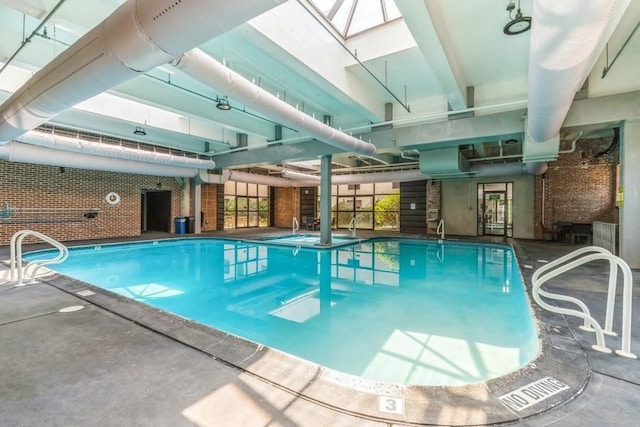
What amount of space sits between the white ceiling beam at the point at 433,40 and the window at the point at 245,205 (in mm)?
11396

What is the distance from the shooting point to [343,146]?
253 inches

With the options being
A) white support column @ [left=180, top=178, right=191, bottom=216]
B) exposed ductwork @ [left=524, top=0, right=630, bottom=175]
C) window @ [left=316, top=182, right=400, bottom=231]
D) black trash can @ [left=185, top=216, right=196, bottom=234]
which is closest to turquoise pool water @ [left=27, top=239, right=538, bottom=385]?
exposed ductwork @ [left=524, top=0, right=630, bottom=175]

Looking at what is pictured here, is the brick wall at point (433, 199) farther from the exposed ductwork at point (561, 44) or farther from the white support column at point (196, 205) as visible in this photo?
the white support column at point (196, 205)

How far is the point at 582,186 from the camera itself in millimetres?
9570

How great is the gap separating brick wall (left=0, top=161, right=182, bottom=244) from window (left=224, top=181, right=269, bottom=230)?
363 centimetres

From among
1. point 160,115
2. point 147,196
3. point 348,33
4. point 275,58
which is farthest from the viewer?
point 147,196

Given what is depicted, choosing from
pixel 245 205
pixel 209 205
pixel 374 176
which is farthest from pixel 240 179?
pixel 374 176

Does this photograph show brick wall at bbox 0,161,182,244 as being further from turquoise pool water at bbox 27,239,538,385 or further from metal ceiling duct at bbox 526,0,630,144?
metal ceiling duct at bbox 526,0,630,144

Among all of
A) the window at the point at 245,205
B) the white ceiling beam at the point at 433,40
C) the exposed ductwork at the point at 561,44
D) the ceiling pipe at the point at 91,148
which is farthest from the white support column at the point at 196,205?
the exposed ductwork at the point at 561,44

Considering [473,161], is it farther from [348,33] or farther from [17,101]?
[17,101]

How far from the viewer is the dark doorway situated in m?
12.4

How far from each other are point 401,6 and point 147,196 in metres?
13.9

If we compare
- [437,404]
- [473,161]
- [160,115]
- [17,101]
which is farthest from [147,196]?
[437,404]

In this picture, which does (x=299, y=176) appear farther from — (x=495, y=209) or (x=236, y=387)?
(x=236, y=387)
